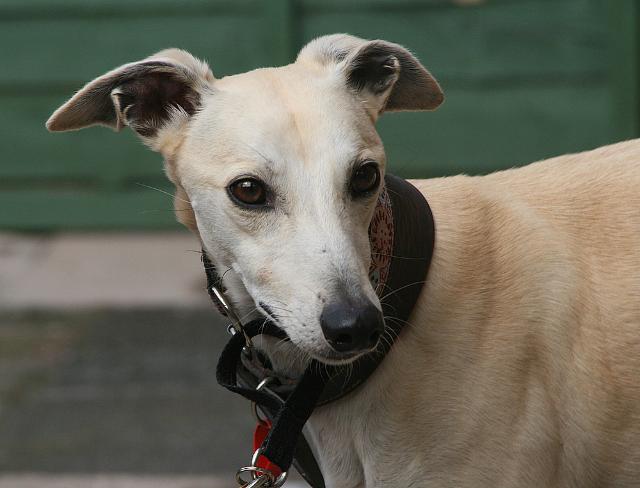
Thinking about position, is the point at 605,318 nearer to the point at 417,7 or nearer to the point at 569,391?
the point at 569,391

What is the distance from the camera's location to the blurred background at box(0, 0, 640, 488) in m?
5.87

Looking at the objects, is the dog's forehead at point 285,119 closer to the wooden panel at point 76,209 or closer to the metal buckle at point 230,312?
the metal buckle at point 230,312

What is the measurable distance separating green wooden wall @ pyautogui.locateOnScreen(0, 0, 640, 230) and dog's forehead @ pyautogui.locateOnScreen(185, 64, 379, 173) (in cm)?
358

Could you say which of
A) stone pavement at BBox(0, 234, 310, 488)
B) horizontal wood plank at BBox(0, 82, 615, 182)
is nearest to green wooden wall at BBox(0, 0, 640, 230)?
horizontal wood plank at BBox(0, 82, 615, 182)

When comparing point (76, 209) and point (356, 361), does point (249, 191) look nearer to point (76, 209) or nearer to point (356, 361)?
point (356, 361)

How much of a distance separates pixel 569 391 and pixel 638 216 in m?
0.46

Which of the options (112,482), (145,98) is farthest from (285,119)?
(112,482)

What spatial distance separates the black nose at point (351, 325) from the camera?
7.35 ft

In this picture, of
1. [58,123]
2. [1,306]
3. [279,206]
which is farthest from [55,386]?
[279,206]

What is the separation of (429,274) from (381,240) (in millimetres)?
156

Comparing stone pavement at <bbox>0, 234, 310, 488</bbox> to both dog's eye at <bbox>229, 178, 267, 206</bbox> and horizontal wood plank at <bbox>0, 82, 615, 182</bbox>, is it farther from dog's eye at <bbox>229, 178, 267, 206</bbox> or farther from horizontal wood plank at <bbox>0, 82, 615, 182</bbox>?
dog's eye at <bbox>229, 178, 267, 206</bbox>

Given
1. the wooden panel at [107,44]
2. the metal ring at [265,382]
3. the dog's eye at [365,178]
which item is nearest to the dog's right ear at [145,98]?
the dog's eye at [365,178]

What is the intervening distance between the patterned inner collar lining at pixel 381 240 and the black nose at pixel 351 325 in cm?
27

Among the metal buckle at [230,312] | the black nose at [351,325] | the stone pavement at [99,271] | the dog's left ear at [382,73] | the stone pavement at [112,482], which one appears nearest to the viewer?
the black nose at [351,325]
